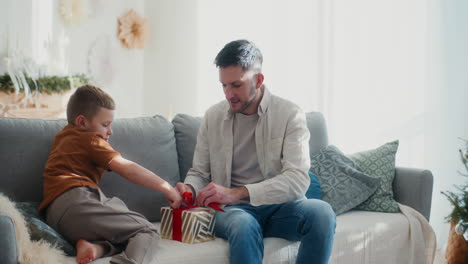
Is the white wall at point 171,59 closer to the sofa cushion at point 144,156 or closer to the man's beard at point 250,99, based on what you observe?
the sofa cushion at point 144,156

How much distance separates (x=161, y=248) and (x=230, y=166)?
1.69 feet

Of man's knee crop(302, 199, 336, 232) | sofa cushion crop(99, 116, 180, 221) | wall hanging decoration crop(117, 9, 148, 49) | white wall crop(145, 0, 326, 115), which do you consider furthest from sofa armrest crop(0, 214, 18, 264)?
wall hanging decoration crop(117, 9, 148, 49)

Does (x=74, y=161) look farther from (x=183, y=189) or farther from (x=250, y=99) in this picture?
(x=250, y=99)

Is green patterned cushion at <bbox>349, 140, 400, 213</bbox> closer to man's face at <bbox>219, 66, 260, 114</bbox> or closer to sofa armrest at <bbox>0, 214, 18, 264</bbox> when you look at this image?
man's face at <bbox>219, 66, 260, 114</bbox>

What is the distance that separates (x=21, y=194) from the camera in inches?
77.8

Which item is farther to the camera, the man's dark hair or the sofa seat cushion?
the man's dark hair

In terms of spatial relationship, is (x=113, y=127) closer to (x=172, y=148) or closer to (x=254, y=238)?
(x=172, y=148)

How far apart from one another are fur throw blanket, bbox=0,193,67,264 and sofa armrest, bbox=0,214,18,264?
4cm

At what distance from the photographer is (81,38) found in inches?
198

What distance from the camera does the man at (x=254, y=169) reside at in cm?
185

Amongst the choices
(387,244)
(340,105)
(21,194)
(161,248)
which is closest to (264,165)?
(161,248)

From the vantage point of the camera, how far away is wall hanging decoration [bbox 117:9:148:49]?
17.4 ft

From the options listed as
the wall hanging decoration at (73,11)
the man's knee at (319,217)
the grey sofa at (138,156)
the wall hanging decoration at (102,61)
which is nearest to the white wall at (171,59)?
the wall hanging decoration at (102,61)

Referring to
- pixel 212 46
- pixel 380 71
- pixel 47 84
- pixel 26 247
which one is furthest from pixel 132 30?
pixel 26 247
